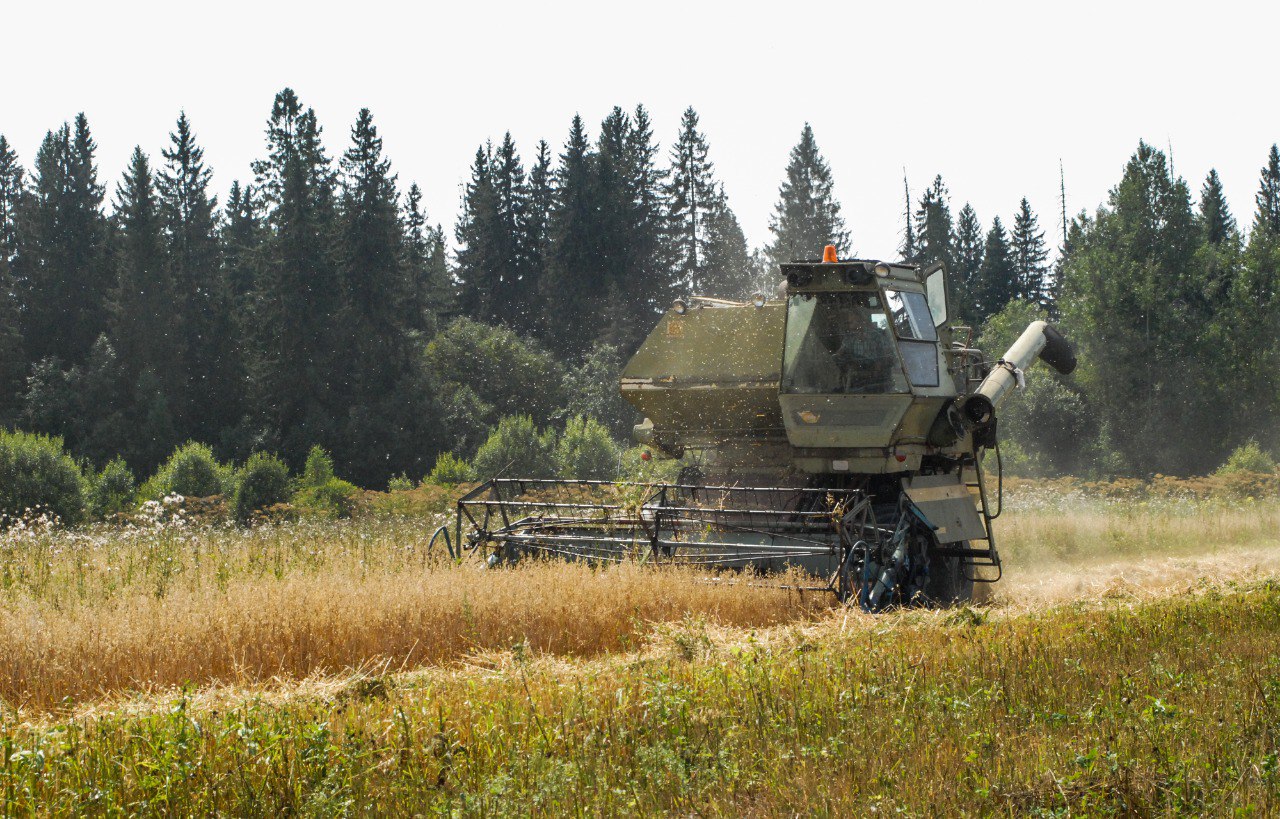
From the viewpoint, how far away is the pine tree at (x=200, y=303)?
47969 mm

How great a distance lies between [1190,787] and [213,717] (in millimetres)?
4039

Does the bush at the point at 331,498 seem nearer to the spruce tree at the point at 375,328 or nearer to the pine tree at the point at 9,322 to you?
the spruce tree at the point at 375,328

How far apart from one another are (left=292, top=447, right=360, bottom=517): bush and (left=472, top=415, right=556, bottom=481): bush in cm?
334

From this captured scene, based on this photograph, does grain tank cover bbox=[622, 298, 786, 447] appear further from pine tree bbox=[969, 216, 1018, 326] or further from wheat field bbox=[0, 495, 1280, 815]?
pine tree bbox=[969, 216, 1018, 326]

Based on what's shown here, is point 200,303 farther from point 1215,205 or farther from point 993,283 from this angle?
point 1215,205

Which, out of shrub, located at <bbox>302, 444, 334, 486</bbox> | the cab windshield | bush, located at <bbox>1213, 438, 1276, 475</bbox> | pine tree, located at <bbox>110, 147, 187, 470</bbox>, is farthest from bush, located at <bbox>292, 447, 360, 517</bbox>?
bush, located at <bbox>1213, 438, 1276, 475</bbox>

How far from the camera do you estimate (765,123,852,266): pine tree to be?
213ft

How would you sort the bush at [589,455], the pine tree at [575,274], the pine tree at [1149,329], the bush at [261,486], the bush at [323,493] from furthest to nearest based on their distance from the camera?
the pine tree at [575,274], the pine tree at [1149,329], the bush at [589,455], the bush at [261,486], the bush at [323,493]

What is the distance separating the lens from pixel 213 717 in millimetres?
5398

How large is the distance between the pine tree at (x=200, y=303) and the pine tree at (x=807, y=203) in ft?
94.3

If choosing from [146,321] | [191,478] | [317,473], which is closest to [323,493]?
[317,473]

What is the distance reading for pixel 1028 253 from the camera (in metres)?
79.0

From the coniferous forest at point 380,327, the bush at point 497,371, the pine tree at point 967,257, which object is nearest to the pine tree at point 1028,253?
the pine tree at point 967,257

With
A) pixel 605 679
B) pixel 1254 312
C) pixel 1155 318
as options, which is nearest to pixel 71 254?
pixel 1155 318
